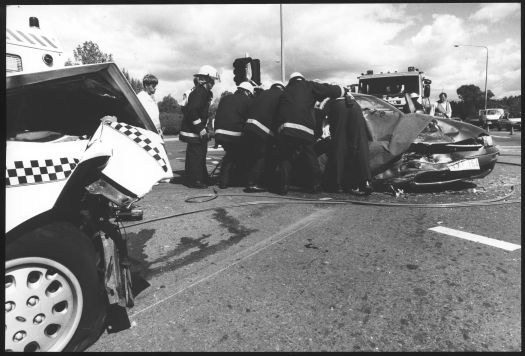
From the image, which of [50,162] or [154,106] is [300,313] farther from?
[154,106]

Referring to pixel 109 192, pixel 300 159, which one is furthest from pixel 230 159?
pixel 109 192

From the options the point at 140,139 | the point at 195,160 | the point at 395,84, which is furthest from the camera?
the point at 395,84

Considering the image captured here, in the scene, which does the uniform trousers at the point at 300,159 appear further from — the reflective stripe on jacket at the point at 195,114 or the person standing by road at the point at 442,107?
the person standing by road at the point at 442,107

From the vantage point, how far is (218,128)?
7.04m

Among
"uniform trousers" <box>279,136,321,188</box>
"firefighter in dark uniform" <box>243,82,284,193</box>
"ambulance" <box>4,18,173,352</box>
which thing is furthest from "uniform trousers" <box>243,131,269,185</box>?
"ambulance" <box>4,18,173,352</box>

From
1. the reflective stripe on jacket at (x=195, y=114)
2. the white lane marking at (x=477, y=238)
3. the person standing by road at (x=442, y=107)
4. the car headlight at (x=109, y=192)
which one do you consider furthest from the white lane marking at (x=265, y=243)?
the person standing by road at (x=442, y=107)

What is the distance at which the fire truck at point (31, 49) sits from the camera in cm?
258

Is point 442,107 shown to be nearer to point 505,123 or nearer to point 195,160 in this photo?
point 195,160

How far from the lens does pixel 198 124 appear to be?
22.8 feet

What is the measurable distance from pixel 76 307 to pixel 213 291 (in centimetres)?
106

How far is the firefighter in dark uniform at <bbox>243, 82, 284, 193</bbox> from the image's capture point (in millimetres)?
6406

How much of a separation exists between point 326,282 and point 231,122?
4428 millimetres

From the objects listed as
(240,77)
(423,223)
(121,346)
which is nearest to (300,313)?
(121,346)

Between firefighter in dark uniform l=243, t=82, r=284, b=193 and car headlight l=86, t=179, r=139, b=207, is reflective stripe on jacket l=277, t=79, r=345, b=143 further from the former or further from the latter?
car headlight l=86, t=179, r=139, b=207
